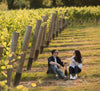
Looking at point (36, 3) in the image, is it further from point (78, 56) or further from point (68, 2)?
point (78, 56)

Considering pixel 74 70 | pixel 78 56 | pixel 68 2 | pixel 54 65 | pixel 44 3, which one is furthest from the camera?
pixel 44 3

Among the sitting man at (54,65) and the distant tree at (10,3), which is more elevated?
the sitting man at (54,65)

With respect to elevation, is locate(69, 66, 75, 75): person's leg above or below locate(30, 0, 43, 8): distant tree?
above

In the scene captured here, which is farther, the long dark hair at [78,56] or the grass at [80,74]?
the long dark hair at [78,56]

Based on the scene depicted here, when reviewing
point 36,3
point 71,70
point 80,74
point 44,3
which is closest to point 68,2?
point 36,3

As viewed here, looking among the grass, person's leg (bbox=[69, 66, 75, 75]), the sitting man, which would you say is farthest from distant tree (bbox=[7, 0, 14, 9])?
person's leg (bbox=[69, 66, 75, 75])

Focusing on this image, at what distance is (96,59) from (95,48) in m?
2.78

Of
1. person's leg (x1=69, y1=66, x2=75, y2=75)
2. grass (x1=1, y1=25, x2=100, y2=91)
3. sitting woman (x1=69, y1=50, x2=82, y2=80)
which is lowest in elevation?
grass (x1=1, y1=25, x2=100, y2=91)

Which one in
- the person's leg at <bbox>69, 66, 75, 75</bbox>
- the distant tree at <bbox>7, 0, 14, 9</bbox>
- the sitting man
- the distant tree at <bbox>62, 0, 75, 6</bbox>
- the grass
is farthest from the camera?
the distant tree at <bbox>7, 0, 14, 9</bbox>

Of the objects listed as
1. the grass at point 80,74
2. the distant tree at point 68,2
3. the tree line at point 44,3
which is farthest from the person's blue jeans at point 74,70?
the distant tree at point 68,2

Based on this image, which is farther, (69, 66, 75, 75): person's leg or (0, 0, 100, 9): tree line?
(0, 0, 100, 9): tree line

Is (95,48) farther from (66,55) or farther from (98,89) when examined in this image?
(98,89)

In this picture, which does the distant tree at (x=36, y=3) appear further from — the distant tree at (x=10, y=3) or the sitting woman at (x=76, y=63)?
the sitting woman at (x=76, y=63)

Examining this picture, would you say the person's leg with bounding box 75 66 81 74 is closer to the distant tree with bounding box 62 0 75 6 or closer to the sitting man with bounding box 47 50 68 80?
the sitting man with bounding box 47 50 68 80
